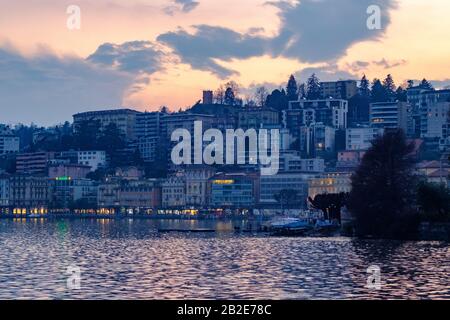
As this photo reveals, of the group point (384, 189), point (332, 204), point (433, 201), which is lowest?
point (332, 204)

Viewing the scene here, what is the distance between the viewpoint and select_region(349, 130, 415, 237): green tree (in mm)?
87625

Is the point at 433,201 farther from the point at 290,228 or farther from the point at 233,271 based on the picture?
the point at 233,271

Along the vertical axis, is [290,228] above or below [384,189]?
below

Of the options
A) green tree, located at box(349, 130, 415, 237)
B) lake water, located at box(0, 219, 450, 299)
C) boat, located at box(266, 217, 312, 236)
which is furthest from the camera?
boat, located at box(266, 217, 312, 236)

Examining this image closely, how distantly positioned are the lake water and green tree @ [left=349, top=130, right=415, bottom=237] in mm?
5694

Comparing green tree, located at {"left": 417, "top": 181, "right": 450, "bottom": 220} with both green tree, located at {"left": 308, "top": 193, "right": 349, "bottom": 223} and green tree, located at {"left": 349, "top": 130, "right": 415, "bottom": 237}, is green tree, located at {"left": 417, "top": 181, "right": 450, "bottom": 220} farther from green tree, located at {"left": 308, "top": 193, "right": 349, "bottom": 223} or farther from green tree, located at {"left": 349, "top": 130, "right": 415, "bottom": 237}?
green tree, located at {"left": 308, "top": 193, "right": 349, "bottom": 223}

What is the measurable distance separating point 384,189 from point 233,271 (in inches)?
1370

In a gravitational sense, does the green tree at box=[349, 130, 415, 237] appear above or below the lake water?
above

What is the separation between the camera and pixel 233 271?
56.2m

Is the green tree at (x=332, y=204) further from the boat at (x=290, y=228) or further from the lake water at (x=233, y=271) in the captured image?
the lake water at (x=233, y=271)

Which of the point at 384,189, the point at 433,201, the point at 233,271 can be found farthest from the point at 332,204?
the point at 233,271

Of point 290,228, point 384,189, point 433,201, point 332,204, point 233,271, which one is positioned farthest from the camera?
point 332,204

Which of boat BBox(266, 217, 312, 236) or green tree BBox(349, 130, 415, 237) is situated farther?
boat BBox(266, 217, 312, 236)

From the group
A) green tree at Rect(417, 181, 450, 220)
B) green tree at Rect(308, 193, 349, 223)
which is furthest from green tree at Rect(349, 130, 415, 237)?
green tree at Rect(308, 193, 349, 223)
